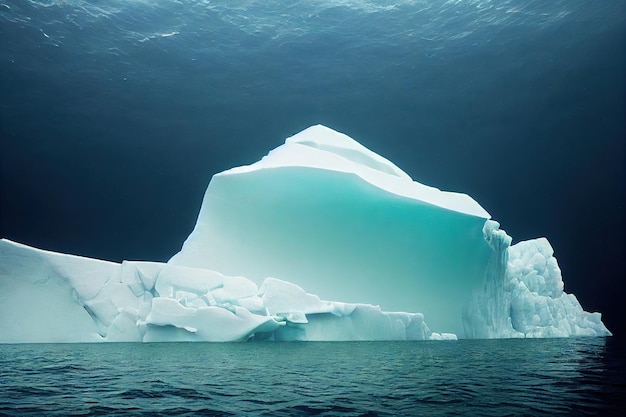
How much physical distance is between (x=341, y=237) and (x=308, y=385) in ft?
21.8

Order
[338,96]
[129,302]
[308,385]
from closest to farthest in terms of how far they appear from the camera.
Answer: [308,385] → [129,302] → [338,96]

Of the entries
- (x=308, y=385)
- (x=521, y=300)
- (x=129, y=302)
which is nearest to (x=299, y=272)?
(x=129, y=302)

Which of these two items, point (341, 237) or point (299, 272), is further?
point (341, 237)

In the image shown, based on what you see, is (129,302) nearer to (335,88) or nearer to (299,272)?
(299,272)

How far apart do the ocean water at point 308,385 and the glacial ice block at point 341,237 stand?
4.12 m

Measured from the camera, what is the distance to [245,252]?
10523 mm

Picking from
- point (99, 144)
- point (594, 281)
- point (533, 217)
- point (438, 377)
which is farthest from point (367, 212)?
point (594, 281)

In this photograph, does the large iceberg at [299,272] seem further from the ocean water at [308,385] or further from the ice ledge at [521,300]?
the ocean water at [308,385]

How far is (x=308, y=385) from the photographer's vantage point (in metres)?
3.83

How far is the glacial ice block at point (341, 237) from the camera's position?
1016 cm

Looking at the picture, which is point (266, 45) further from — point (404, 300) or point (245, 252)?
point (404, 300)

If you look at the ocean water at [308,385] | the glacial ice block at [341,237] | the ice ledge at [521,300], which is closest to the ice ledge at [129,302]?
the glacial ice block at [341,237]

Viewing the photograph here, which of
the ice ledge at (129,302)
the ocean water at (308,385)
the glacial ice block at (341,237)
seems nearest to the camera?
the ocean water at (308,385)

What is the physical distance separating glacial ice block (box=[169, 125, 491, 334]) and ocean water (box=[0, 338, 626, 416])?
412cm
